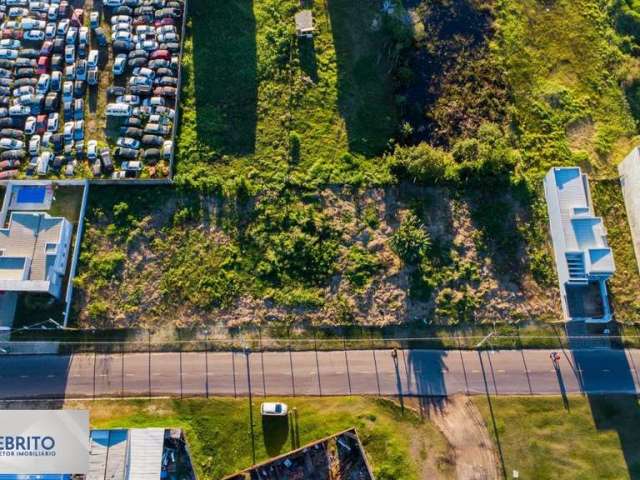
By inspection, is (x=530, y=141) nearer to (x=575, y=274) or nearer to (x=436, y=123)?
(x=436, y=123)

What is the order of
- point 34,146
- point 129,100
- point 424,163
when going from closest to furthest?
point 424,163 < point 34,146 < point 129,100

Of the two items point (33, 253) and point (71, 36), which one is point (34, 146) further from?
point (71, 36)

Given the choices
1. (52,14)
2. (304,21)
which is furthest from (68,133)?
(304,21)

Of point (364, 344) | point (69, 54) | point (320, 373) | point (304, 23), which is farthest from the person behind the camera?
Answer: point (304, 23)

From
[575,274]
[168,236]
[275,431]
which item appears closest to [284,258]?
[168,236]

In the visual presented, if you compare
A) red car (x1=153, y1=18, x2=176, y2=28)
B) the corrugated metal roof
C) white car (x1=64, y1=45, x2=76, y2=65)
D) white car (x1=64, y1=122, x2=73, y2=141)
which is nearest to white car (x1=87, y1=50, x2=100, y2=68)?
white car (x1=64, y1=45, x2=76, y2=65)

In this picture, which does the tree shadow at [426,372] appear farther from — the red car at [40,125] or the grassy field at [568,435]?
the red car at [40,125]

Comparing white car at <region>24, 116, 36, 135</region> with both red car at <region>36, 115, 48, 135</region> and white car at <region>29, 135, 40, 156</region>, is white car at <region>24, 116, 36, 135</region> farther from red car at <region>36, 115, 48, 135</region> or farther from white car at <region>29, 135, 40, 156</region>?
white car at <region>29, 135, 40, 156</region>
